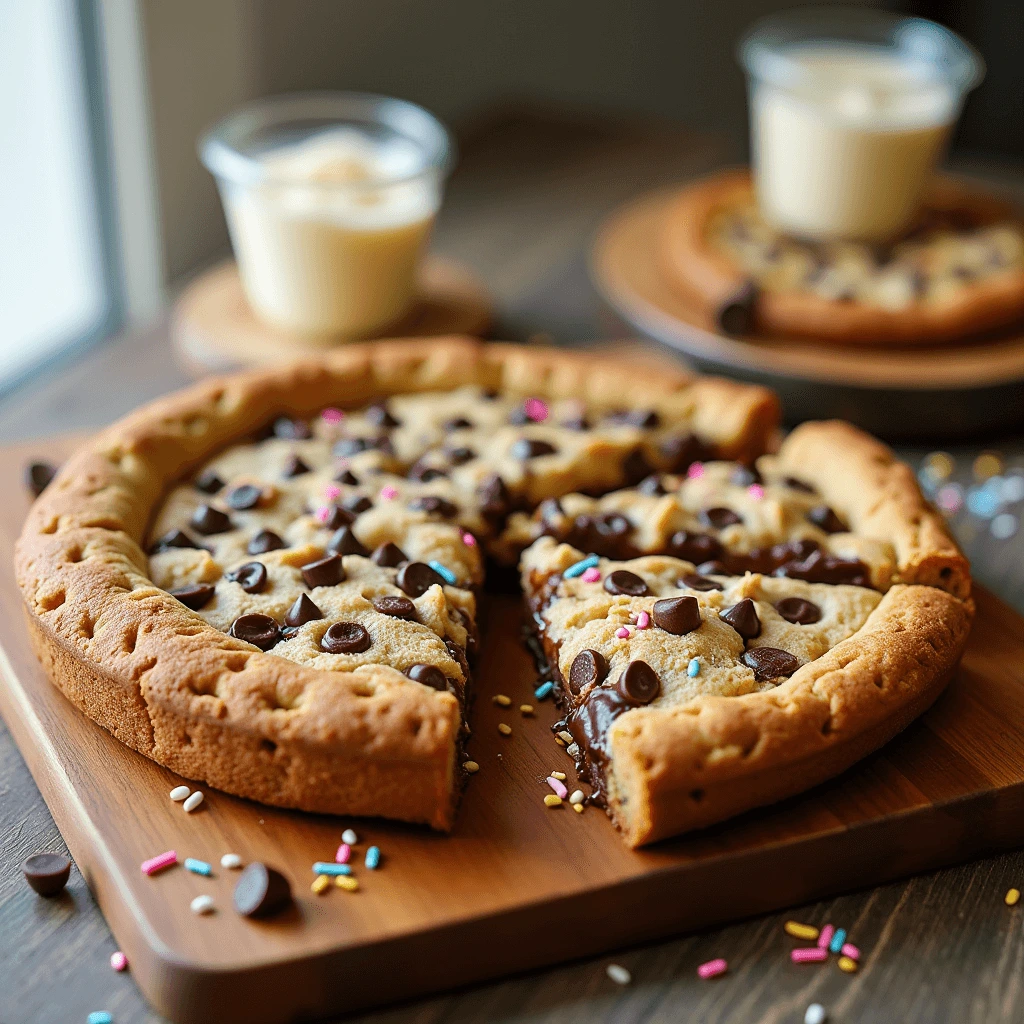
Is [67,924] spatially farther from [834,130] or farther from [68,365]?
[834,130]

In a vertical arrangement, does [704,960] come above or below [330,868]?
below

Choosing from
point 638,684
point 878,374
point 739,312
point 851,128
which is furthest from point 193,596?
point 851,128

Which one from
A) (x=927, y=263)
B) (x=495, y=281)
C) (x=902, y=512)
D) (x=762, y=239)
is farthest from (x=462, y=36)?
(x=902, y=512)

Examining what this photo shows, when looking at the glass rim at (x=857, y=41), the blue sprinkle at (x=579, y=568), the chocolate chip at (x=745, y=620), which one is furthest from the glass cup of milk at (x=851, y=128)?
the chocolate chip at (x=745, y=620)

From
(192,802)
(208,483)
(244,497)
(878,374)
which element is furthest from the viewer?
(878,374)

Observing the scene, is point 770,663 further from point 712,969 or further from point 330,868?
point 330,868

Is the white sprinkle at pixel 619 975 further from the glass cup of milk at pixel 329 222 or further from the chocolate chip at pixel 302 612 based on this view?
the glass cup of milk at pixel 329 222

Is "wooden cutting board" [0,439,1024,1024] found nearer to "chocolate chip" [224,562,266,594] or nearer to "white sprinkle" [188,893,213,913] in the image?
"white sprinkle" [188,893,213,913]
